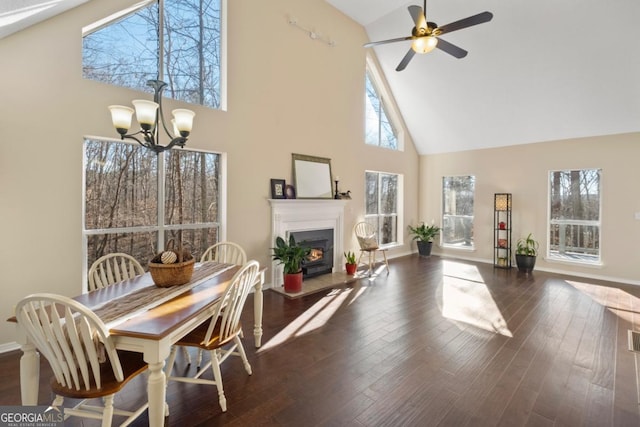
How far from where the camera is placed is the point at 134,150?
3.26 metres

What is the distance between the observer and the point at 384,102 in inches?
268

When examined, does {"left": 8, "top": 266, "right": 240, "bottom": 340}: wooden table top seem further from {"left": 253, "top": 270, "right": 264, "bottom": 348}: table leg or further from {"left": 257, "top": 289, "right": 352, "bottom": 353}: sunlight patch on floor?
{"left": 257, "top": 289, "right": 352, "bottom": 353}: sunlight patch on floor

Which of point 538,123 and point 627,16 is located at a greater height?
point 627,16

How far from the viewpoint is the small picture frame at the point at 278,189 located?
445cm

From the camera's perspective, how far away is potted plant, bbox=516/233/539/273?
5.55 meters

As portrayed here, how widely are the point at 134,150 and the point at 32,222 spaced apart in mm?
1140

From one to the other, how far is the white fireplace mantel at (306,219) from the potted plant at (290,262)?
0.94ft

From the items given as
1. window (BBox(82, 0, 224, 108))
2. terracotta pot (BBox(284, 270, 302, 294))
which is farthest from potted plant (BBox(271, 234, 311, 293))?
window (BBox(82, 0, 224, 108))

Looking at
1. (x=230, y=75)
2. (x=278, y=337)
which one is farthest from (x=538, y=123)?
(x=278, y=337)

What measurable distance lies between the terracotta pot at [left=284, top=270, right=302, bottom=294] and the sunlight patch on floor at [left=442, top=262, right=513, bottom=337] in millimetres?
1981

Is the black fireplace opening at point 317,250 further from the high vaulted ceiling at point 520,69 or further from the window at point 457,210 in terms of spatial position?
the high vaulted ceiling at point 520,69

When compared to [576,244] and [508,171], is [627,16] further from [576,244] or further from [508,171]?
[576,244]

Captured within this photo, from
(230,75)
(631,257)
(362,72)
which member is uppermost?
(362,72)

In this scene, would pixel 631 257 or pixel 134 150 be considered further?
pixel 631 257
